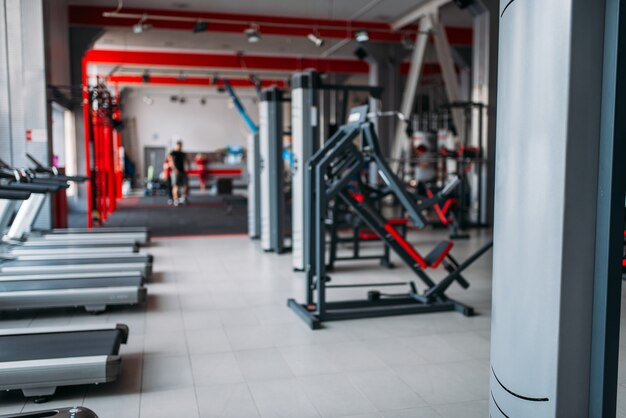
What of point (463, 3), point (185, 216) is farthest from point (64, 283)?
point (463, 3)

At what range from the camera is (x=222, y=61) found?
16000 millimetres

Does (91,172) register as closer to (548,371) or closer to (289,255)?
(289,255)

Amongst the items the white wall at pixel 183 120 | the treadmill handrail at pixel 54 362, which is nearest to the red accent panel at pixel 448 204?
the treadmill handrail at pixel 54 362

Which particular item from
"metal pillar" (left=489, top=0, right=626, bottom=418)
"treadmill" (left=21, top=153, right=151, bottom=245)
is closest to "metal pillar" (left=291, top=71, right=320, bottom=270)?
"treadmill" (left=21, top=153, right=151, bottom=245)

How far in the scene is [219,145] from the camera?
23469mm

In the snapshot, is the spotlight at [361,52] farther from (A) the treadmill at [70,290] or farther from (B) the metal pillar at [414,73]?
(A) the treadmill at [70,290]

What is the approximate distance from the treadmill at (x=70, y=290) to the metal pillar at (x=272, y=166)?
2629 mm

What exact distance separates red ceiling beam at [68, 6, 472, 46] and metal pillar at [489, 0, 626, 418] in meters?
9.38

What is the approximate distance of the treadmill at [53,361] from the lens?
2.72 meters

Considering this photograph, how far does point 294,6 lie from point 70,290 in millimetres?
8155

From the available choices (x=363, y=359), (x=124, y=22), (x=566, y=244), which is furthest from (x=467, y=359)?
(x=124, y=22)

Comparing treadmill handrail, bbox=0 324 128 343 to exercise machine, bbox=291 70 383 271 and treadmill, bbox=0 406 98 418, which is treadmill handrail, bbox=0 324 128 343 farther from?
exercise machine, bbox=291 70 383 271

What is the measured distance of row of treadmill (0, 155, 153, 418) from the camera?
2.77 meters

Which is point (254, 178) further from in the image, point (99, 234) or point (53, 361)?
point (53, 361)
